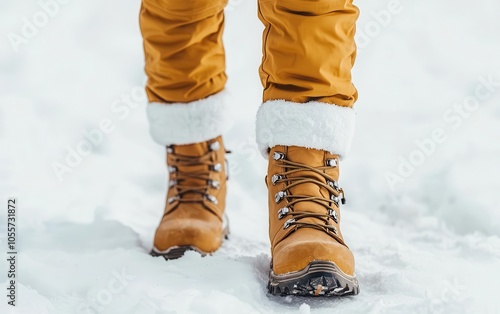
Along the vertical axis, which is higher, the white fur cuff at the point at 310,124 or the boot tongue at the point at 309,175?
the white fur cuff at the point at 310,124

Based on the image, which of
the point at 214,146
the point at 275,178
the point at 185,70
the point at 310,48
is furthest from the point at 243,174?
the point at 310,48

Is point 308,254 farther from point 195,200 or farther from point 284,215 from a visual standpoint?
point 195,200

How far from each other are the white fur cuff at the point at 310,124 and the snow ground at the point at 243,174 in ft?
0.84

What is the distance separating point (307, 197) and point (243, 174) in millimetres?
1003

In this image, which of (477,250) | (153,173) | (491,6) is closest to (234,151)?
(153,173)

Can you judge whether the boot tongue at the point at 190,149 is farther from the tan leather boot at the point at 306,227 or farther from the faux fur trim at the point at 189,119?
the tan leather boot at the point at 306,227

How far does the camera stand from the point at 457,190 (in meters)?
2.00

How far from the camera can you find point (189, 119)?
5.08ft

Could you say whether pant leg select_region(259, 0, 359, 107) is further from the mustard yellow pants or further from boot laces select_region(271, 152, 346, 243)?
boot laces select_region(271, 152, 346, 243)

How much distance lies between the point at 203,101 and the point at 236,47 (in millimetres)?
1477

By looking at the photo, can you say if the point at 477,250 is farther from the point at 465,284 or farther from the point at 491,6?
the point at 491,6

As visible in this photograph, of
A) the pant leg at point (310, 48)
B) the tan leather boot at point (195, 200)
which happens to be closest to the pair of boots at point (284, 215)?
the tan leather boot at point (195, 200)

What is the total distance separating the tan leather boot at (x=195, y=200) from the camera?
1.46 m

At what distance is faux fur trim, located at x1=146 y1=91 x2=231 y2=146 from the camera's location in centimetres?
155
